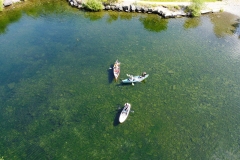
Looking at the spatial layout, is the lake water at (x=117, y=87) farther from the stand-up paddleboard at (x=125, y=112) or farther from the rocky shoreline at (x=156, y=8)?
the rocky shoreline at (x=156, y=8)

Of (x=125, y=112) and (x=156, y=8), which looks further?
(x=156, y=8)

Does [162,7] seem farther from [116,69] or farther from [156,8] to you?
[116,69]

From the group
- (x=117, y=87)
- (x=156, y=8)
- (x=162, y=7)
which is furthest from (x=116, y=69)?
(x=162, y=7)

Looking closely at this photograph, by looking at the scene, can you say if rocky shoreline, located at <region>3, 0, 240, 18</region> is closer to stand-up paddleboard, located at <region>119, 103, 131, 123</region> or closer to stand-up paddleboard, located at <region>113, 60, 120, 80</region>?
stand-up paddleboard, located at <region>113, 60, 120, 80</region>

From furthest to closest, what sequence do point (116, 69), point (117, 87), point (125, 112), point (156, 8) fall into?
1. point (156, 8)
2. point (116, 69)
3. point (117, 87)
4. point (125, 112)

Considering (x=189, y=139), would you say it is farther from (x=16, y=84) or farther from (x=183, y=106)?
(x=16, y=84)

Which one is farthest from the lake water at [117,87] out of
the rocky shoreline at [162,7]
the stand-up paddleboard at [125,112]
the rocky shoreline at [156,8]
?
the rocky shoreline at [162,7]

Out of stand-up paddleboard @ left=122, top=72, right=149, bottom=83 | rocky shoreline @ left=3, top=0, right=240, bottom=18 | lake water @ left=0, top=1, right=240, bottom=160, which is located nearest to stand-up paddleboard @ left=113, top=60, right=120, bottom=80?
lake water @ left=0, top=1, right=240, bottom=160

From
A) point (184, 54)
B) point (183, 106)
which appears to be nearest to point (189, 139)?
point (183, 106)

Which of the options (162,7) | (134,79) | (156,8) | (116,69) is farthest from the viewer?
(162,7)
